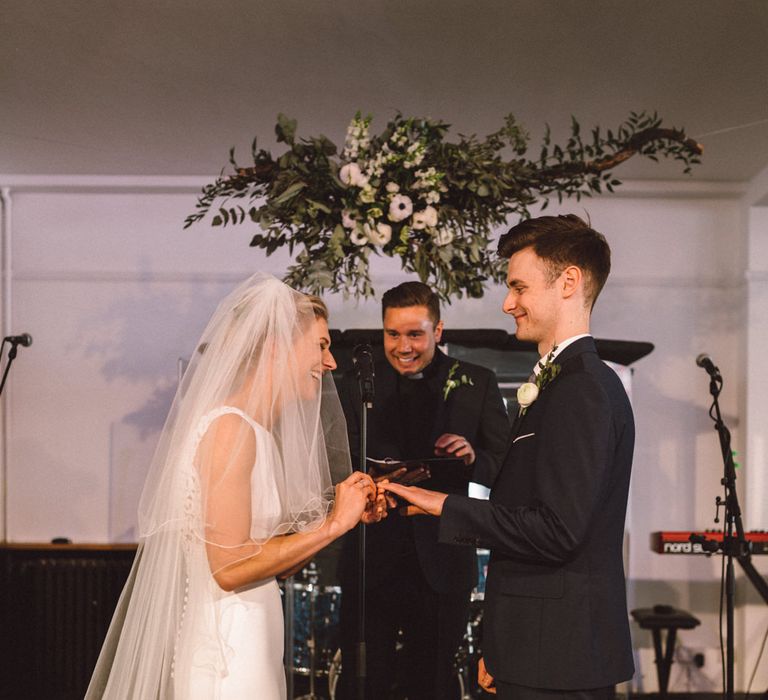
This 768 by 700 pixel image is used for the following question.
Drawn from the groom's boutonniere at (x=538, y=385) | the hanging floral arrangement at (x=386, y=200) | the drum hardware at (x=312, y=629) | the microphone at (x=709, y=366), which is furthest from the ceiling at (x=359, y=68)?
the drum hardware at (x=312, y=629)

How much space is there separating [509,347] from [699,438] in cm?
193

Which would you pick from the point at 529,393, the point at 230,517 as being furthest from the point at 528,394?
the point at 230,517

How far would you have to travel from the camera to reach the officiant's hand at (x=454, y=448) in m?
3.22

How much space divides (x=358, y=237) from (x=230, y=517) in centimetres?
150

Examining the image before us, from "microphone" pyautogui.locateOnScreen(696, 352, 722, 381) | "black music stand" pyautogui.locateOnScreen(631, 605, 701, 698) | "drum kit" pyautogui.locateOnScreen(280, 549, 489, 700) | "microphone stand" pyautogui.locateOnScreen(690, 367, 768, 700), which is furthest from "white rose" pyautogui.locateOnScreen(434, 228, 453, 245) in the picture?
"black music stand" pyautogui.locateOnScreen(631, 605, 701, 698)

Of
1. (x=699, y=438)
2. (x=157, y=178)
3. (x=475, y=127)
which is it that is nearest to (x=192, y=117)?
(x=157, y=178)

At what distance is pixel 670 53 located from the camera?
12.8 ft

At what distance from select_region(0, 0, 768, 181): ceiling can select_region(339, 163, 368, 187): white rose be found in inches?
31.8

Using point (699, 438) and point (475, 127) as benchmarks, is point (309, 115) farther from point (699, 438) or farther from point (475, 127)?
point (699, 438)

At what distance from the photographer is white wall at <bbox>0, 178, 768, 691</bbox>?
19.8 ft

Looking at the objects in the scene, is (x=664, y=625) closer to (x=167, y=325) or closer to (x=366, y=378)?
(x=366, y=378)

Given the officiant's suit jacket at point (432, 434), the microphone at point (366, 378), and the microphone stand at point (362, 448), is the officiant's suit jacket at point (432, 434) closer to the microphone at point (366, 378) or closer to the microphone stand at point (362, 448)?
the microphone stand at point (362, 448)

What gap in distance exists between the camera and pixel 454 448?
321 cm

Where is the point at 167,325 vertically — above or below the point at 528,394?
above
